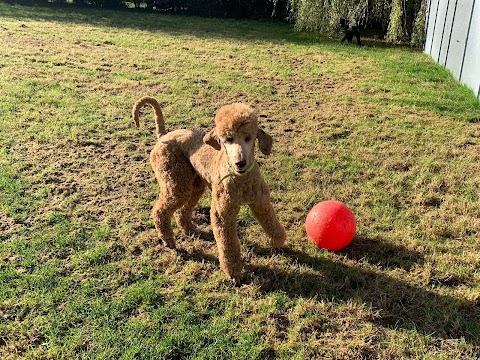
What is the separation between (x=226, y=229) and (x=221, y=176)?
0.37 m

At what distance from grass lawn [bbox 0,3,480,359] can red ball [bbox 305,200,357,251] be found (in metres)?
0.13

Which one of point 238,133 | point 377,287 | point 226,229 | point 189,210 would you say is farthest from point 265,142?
point 377,287

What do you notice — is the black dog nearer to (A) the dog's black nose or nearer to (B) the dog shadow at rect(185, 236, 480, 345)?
(B) the dog shadow at rect(185, 236, 480, 345)

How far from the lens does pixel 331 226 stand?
9.61 ft

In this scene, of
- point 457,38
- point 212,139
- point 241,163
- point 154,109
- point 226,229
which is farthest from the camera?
point 457,38

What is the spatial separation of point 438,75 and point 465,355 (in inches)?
243

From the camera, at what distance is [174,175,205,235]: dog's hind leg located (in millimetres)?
3141

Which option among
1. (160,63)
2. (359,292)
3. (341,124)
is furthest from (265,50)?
(359,292)

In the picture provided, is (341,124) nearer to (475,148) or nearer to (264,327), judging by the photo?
(475,148)

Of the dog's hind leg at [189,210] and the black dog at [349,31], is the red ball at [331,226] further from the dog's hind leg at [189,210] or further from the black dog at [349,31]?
the black dog at [349,31]

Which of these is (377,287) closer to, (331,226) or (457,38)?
(331,226)

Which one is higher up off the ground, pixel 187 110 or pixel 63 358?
pixel 187 110

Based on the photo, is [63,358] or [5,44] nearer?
[63,358]

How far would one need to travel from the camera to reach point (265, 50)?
9344 millimetres
